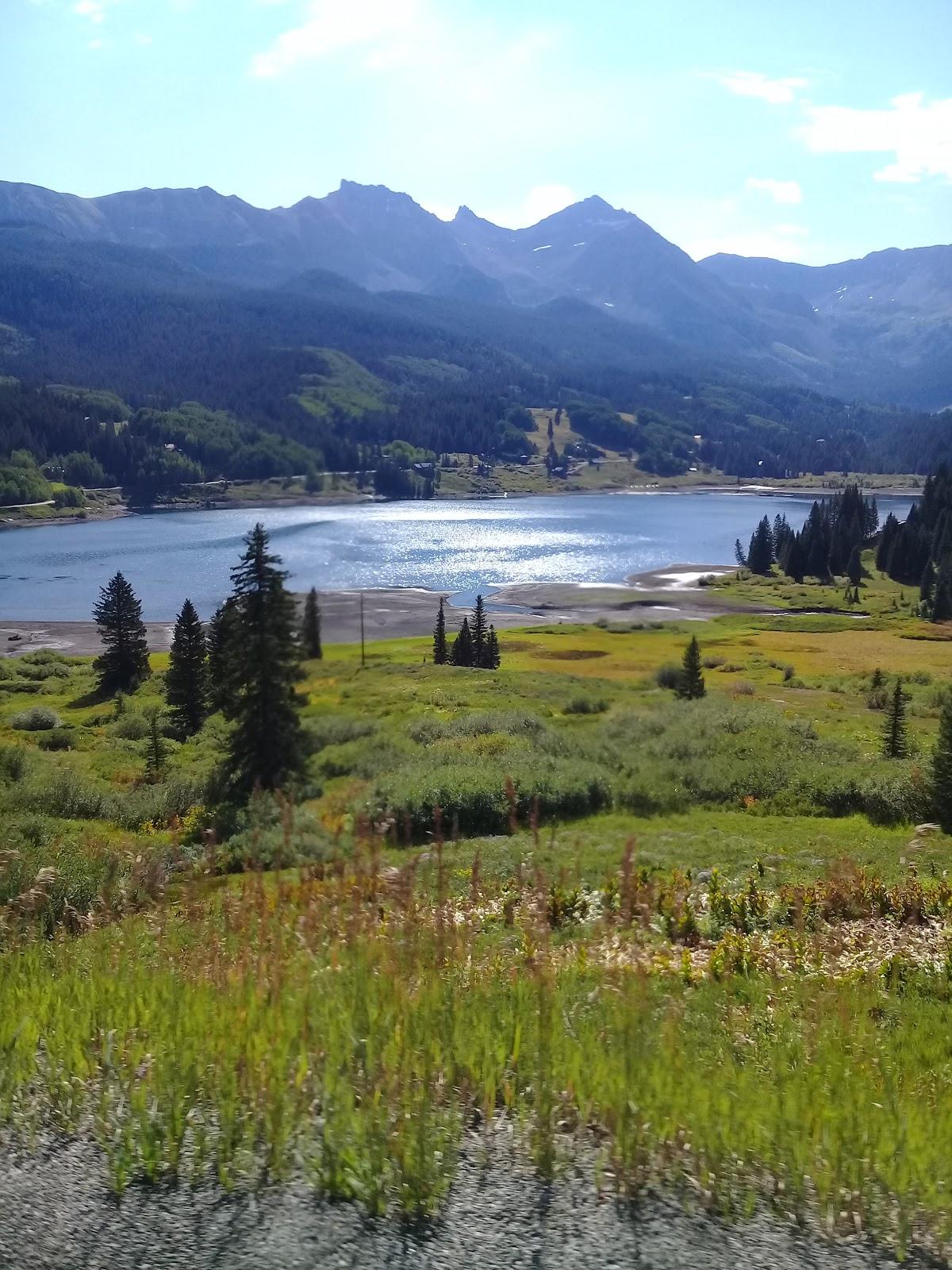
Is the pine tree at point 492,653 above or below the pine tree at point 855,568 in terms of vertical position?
below

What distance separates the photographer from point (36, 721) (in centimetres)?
4869

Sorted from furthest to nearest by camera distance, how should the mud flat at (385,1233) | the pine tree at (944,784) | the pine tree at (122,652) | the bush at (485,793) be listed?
the pine tree at (122,652)
the bush at (485,793)
the pine tree at (944,784)
the mud flat at (385,1233)

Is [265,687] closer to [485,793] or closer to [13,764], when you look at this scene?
[13,764]

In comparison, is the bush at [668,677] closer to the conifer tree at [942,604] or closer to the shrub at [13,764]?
the shrub at [13,764]

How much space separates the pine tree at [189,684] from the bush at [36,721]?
22.0ft

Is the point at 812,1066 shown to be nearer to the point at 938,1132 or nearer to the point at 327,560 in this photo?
the point at 938,1132

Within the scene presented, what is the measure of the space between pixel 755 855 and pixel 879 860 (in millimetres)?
2064

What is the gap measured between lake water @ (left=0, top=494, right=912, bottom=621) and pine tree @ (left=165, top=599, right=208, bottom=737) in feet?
160

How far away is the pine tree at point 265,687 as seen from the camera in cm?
2816

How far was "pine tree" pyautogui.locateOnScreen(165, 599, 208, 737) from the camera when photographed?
47.8 meters

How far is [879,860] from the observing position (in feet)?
49.4

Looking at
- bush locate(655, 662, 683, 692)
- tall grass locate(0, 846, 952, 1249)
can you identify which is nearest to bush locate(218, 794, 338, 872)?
tall grass locate(0, 846, 952, 1249)

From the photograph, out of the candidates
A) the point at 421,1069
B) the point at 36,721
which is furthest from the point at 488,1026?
the point at 36,721

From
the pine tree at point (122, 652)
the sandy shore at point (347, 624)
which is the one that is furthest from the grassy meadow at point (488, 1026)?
the sandy shore at point (347, 624)
